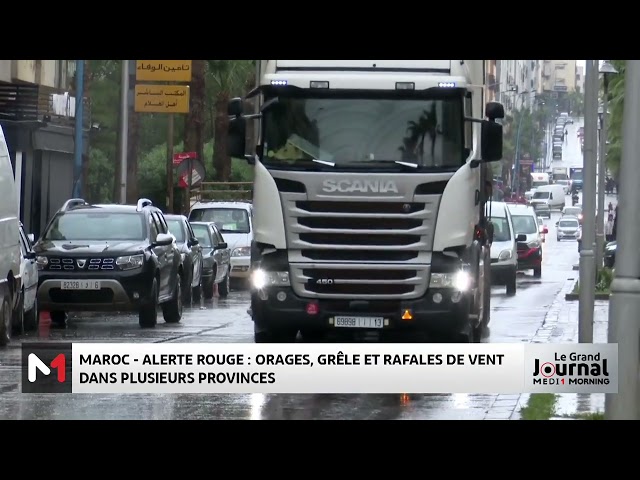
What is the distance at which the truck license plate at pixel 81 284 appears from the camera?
21.9 m

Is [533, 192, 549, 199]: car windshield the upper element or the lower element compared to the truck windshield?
lower

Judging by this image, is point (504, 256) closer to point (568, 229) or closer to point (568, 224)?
point (568, 229)

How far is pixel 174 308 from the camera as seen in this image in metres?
24.3

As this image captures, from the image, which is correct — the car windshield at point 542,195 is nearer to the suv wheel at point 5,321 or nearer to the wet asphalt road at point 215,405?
the wet asphalt road at point 215,405

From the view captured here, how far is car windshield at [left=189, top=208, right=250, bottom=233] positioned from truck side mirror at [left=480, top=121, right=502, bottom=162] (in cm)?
2041

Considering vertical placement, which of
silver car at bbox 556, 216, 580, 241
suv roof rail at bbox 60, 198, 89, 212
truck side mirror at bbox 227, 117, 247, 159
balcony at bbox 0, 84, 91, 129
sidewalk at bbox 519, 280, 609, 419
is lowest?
silver car at bbox 556, 216, 580, 241

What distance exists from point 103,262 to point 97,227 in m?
1.25

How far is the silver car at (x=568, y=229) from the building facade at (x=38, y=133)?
37122 mm

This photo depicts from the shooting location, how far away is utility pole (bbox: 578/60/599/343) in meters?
17.8

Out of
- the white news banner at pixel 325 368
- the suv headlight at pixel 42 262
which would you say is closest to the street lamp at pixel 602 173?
the suv headlight at pixel 42 262

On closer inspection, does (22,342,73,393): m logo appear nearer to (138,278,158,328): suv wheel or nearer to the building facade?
(138,278,158,328): suv wheel

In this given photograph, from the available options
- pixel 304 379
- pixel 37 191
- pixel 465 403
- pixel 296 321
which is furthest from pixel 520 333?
pixel 37 191

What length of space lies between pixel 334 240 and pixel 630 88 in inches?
269

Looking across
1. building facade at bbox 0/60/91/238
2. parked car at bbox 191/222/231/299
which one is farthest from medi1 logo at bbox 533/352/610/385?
building facade at bbox 0/60/91/238
